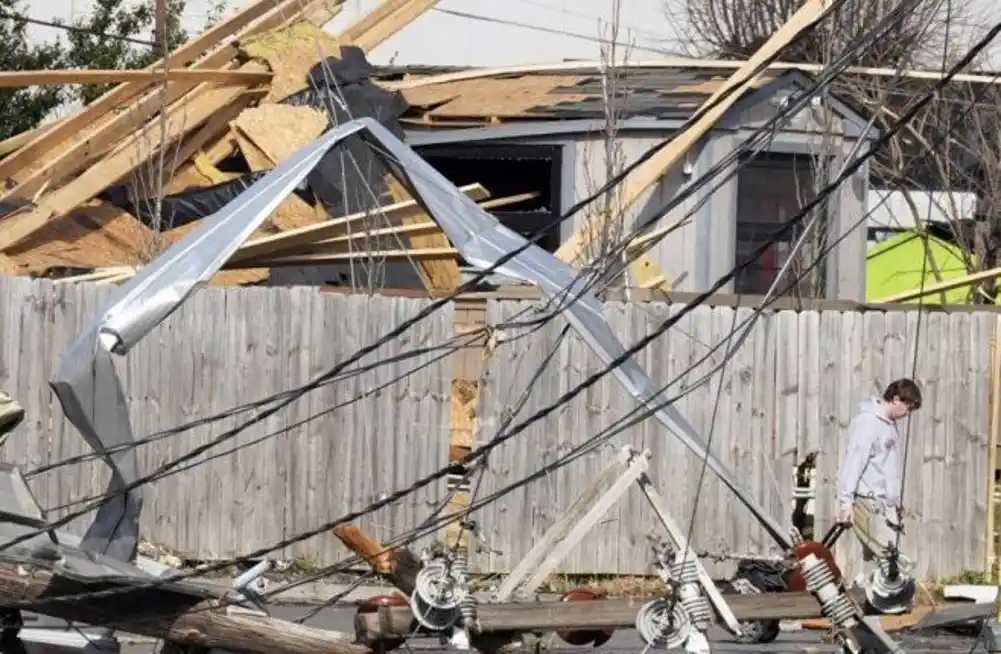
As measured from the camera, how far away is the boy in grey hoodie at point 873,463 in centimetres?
1193

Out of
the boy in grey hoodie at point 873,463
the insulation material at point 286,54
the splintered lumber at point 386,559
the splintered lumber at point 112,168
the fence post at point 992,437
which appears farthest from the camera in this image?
the insulation material at point 286,54

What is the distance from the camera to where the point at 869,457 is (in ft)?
39.5

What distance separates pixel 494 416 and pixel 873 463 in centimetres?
300

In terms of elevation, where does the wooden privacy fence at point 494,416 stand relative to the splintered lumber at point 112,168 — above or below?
below

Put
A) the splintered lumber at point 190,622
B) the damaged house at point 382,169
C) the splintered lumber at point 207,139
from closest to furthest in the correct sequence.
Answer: the splintered lumber at point 190,622
the damaged house at point 382,169
the splintered lumber at point 207,139

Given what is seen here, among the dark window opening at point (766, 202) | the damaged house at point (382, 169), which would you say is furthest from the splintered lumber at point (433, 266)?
the dark window opening at point (766, 202)

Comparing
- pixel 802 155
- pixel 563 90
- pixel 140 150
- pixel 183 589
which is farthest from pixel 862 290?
Result: pixel 183 589

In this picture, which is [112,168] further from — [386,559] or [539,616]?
[539,616]

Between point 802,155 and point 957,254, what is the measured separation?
7.33m

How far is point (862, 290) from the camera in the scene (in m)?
20.3

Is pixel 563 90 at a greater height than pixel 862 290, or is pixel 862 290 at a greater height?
pixel 563 90

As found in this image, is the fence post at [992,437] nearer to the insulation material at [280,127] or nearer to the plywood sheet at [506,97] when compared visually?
the plywood sheet at [506,97]

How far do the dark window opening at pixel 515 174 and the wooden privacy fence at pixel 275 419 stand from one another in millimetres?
4835

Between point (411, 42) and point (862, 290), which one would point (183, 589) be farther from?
point (411, 42)
